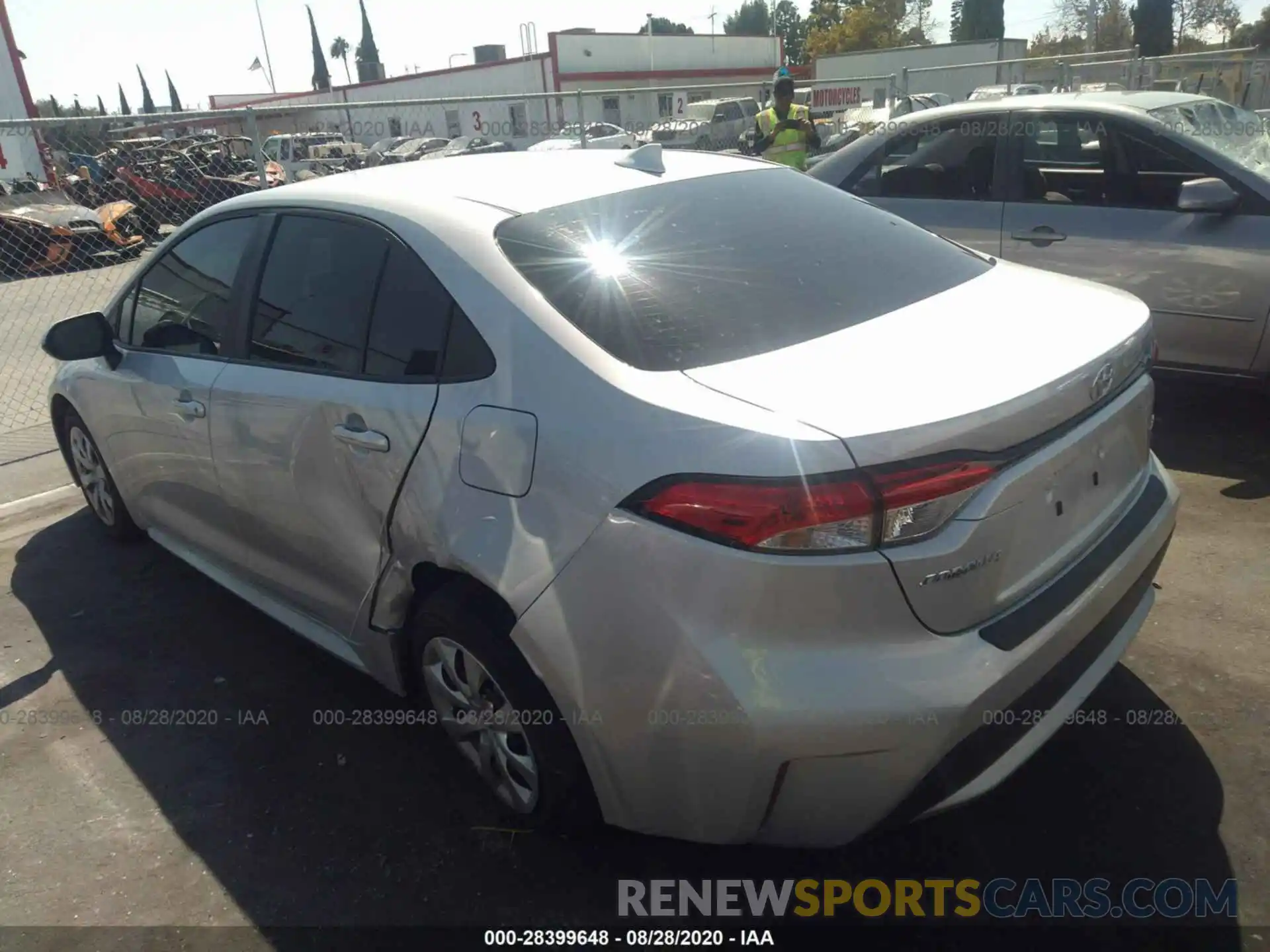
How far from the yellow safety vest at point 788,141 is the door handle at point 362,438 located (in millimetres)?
6403

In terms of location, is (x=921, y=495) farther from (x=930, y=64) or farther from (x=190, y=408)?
(x=930, y=64)

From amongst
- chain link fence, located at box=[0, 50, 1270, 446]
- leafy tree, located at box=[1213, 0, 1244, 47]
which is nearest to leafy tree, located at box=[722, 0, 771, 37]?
leafy tree, located at box=[1213, 0, 1244, 47]

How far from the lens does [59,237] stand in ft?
45.4

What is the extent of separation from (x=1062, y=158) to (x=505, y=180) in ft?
12.9

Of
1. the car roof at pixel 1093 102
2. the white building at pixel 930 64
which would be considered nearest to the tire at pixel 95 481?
the car roof at pixel 1093 102

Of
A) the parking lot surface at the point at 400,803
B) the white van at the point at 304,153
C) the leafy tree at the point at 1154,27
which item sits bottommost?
the parking lot surface at the point at 400,803

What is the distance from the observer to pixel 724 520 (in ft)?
6.12

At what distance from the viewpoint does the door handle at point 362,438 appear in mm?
2527

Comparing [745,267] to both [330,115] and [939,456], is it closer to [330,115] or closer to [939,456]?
[939,456]

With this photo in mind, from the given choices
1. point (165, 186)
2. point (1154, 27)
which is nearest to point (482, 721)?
point (165, 186)

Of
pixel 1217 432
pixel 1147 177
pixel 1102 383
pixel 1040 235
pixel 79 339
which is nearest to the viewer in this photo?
pixel 1102 383

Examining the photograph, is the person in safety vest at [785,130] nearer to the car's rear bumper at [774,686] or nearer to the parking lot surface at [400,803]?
the parking lot surface at [400,803]

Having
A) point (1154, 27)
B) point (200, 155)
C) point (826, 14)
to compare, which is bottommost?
point (200, 155)

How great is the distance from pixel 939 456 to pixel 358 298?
171cm
